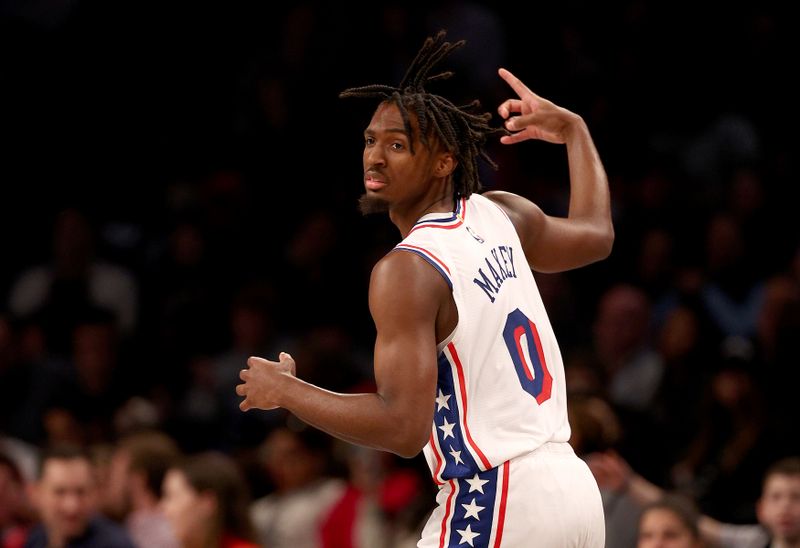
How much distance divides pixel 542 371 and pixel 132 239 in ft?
22.5

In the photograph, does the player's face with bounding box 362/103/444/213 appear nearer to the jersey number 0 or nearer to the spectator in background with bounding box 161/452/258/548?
the jersey number 0

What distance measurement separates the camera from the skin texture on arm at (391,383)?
3566 mm

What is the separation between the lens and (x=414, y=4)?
429 inches

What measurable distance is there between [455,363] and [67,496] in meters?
3.77

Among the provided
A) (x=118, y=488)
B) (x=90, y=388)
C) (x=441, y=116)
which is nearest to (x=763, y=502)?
(x=441, y=116)

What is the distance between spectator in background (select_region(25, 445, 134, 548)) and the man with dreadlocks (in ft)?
11.3

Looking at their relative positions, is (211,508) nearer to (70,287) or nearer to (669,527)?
(669,527)

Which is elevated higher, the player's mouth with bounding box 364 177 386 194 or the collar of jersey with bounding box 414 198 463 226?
the player's mouth with bounding box 364 177 386 194

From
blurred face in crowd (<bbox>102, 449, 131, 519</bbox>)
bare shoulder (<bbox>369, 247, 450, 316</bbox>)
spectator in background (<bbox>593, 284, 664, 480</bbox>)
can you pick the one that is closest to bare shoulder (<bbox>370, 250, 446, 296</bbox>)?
bare shoulder (<bbox>369, 247, 450, 316</bbox>)

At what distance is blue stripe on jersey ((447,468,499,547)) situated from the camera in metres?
3.72

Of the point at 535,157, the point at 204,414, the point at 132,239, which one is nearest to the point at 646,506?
the point at 204,414

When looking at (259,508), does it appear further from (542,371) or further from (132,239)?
(542,371)

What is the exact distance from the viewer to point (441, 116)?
12.9 feet

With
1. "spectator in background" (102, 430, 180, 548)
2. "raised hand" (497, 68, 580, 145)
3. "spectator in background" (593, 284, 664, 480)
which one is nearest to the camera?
"raised hand" (497, 68, 580, 145)
